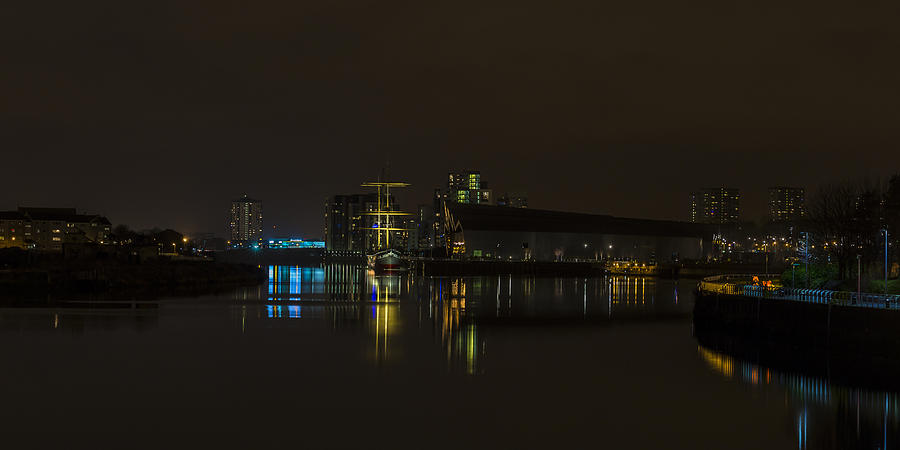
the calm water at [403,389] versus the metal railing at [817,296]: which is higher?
the metal railing at [817,296]

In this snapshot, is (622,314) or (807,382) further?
(622,314)

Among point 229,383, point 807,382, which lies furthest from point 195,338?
point 807,382

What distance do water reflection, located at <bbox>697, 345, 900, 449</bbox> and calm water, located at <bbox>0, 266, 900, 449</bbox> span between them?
0.07 metres

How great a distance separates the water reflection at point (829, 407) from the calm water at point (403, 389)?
0.22 feet

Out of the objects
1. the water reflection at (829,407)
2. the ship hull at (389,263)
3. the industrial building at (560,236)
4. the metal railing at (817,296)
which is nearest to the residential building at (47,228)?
the ship hull at (389,263)

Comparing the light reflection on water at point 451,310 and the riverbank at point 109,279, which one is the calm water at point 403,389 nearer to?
the light reflection on water at point 451,310

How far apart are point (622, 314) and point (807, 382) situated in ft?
Answer: 86.3

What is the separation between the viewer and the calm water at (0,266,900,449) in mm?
20797

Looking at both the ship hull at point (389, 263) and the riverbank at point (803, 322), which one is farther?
the ship hull at point (389, 263)

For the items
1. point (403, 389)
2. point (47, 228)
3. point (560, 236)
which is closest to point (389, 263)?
point (560, 236)

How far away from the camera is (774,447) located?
19969 millimetres

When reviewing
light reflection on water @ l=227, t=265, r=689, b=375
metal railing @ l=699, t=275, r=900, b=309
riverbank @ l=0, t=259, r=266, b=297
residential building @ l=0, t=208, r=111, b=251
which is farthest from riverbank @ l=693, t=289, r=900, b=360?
residential building @ l=0, t=208, r=111, b=251

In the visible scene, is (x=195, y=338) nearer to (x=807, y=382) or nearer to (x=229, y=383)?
(x=229, y=383)

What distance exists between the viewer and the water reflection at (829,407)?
2069 cm
